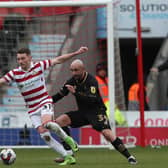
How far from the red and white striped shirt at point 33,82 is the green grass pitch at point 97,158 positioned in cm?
100

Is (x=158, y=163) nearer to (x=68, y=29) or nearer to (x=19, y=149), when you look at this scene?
(x=19, y=149)

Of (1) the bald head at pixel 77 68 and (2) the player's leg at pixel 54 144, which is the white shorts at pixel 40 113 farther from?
(1) the bald head at pixel 77 68

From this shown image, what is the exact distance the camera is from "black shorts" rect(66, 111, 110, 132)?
1399 centimetres

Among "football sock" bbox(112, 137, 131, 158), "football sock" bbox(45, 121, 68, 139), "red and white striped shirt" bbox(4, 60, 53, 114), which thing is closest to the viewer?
"football sock" bbox(45, 121, 68, 139)

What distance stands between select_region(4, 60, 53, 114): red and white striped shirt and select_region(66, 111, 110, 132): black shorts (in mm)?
866

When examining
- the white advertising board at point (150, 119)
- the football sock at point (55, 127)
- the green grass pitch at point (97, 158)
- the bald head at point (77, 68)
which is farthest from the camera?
the white advertising board at point (150, 119)

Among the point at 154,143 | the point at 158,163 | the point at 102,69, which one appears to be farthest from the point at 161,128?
the point at 158,163

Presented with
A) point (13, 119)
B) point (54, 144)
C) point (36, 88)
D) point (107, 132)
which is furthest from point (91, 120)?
point (13, 119)

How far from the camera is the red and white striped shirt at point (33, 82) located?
1370cm

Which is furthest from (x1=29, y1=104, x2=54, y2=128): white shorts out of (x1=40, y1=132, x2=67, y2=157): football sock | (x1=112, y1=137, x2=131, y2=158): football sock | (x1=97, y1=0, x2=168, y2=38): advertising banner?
(x1=97, y1=0, x2=168, y2=38): advertising banner

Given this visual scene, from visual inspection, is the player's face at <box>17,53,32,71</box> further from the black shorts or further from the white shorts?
the black shorts

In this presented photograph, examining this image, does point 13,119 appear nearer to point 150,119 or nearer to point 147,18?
point 150,119

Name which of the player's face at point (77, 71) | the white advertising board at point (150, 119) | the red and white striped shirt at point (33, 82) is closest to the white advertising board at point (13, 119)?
the white advertising board at point (150, 119)

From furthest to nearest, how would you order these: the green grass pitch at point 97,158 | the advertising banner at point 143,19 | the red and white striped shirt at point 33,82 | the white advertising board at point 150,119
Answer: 1. the advertising banner at point 143,19
2. the white advertising board at point 150,119
3. the red and white striped shirt at point 33,82
4. the green grass pitch at point 97,158
